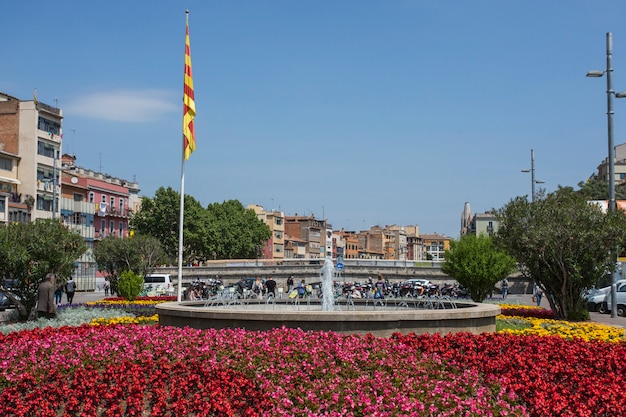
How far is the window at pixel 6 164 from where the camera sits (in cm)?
5789

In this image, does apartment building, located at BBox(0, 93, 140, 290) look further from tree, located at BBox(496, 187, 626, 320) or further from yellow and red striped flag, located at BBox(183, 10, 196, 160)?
tree, located at BBox(496, 187, 626, 320)

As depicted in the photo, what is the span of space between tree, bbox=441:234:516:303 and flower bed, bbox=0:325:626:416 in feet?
63.5

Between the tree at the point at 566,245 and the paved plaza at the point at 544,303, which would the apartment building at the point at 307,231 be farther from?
the tree at the point at 566,245

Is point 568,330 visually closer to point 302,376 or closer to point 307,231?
point 302,376

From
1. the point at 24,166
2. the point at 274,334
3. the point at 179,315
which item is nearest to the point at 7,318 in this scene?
the point at 179,315

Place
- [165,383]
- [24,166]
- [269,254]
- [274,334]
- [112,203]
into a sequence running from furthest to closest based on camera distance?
[269,254] < [112,203] < [24,166] < [274,334] < [165,383]

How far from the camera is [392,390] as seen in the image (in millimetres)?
8430

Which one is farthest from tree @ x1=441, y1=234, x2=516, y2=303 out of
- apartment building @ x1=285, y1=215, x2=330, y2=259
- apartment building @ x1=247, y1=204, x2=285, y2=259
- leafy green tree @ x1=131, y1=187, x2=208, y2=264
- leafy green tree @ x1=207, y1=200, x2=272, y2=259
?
apartment building @ x1=285, y1=215, x2=330, y2=259

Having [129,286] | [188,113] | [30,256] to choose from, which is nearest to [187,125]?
[188,113]

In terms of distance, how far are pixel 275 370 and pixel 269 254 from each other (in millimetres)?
124500

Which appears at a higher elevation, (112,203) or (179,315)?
(112,203)

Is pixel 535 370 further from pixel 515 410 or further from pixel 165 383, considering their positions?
pixel 165 383

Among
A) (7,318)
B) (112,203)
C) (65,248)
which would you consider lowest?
(7,318)

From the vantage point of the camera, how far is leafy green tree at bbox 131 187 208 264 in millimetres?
83125
